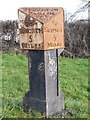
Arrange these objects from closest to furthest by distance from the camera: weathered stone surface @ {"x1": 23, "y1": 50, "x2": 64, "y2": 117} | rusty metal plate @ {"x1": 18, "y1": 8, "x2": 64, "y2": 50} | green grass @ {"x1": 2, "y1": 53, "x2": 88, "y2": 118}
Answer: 1. rusty metal plate @ {"x1": 18, "y1": 8, "x2": 64, "y2": 50}
2. weathered stone surface @ {"x1": 23, "y1": 50, "x2": 64, "y2": 117}
3. green grass @ {"x1": 2, "y1": 53, "x2": 88, "y2": 118}

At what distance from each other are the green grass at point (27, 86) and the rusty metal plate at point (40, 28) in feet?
3.34

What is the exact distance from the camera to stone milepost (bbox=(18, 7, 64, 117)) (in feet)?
14.8

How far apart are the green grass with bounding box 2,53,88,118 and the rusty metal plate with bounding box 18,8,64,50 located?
1019 mm

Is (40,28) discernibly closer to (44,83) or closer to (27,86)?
(44,83)

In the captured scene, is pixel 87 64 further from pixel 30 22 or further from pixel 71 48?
pixel 30 22

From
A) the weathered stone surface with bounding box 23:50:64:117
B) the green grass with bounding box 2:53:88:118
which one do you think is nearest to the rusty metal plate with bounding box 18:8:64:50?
the weathered stone surface with bounding box 23:50:64:117

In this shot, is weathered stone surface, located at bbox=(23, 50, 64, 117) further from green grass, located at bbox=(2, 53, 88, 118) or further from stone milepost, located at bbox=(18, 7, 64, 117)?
green grass, located at bbox=(2, 53, 88, 118)

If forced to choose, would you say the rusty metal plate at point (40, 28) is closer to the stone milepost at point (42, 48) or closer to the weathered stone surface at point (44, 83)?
the stone milepost at point (42, 48)

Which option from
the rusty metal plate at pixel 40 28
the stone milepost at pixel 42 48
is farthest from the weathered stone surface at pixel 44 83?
the rusty metal plate at pixel 40 28

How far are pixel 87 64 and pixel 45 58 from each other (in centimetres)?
706

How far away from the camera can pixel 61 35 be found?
483 cm

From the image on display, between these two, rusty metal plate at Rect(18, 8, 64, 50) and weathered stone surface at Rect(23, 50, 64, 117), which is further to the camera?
weathered stone surface at Rect(23, 50, 64, 117)

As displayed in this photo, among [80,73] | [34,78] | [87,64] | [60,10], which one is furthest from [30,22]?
[87,64]

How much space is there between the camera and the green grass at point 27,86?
4945mm
